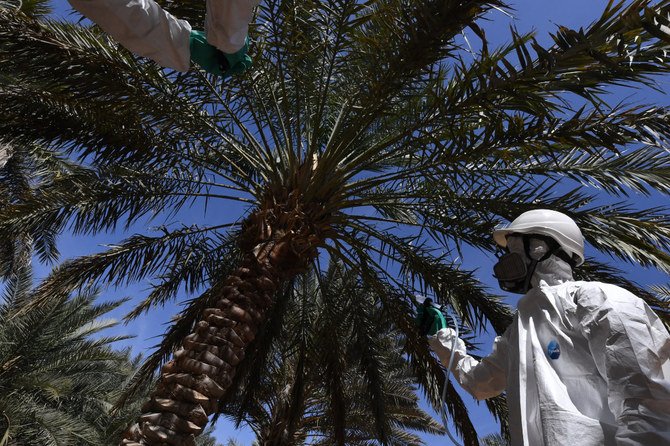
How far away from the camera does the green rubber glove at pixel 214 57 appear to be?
249 centimetres

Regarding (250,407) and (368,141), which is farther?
(250,407)

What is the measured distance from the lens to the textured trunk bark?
449 centimetres

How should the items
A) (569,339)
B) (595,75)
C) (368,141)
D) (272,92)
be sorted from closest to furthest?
(569,339) < (595,75) < (272,92) < (368,141)

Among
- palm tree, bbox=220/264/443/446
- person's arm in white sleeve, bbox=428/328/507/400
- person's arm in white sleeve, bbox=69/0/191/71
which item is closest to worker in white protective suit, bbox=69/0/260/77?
person's arm in white sleeve, bbox=69/0/191/71

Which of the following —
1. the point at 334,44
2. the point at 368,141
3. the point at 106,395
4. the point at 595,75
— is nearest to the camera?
the point at 595,75

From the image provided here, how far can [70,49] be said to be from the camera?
225 inches

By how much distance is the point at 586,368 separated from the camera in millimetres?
2764

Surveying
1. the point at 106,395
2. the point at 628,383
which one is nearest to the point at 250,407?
the point at 628,383

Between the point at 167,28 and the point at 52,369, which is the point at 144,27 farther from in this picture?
the point at 52,369

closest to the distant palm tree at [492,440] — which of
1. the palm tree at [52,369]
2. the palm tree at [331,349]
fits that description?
the palm tree at [331,349]

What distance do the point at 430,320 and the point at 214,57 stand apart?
7.89ft

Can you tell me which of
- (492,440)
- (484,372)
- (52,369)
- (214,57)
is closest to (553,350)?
(484,372)

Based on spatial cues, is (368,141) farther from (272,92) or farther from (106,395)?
(106,395)

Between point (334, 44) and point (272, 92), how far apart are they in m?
1.06
